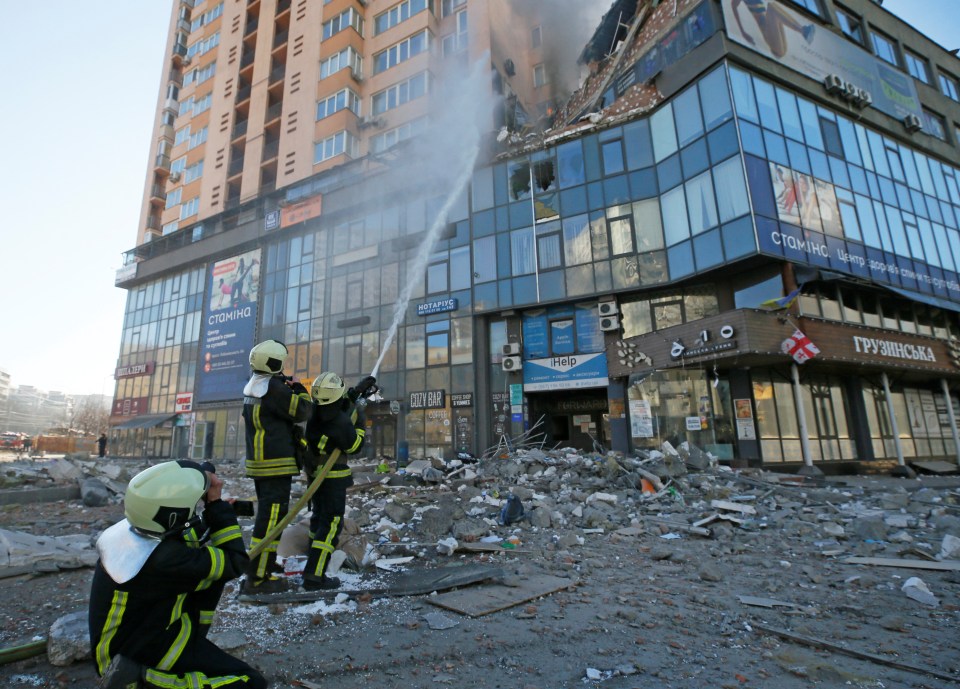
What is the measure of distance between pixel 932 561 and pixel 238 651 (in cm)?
651

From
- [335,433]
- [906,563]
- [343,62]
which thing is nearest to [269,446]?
[335,433]

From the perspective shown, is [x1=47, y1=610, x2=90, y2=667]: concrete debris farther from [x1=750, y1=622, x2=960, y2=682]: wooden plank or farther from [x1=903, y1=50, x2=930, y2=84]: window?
[x1=903, y1=50, x2=930, y2=84]: window

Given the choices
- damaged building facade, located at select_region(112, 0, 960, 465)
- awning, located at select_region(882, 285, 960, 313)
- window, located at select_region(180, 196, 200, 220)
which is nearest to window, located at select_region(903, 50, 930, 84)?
damaged building facade, located at select_region(112, 0, 960, 465)

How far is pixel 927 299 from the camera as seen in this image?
1719cm

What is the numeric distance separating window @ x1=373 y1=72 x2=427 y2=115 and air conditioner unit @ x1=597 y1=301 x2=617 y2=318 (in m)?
15.2

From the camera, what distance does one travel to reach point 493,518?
7125 millimetres

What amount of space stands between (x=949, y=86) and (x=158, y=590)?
35422mm

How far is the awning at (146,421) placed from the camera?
29266 millimetres

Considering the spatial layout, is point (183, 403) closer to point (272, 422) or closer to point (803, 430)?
point (272, 422)

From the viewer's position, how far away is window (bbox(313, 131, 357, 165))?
2589cm

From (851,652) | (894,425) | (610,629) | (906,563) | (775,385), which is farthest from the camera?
(894,425)

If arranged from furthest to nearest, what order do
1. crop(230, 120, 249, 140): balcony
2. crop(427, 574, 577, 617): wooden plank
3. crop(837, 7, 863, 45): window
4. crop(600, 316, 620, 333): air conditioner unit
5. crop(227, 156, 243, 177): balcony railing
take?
crop(230, 120, 249, 140): balcony, crop(227, 156, 243, 177): balcony railing, crop(837, 7, 863, 45): window, crop(600, 316, 620, 333): air conditioner unit, crop(427, 574, 577, 617): wooden plank

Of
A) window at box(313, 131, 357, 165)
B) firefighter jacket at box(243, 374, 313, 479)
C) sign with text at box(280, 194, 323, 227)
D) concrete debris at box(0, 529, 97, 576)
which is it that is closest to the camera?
firefighter jacket at box(243, 374, 313, 479)

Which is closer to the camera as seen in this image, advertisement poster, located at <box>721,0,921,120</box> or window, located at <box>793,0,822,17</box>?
advertisement poster, located at <box>721,0,921,120</box>
